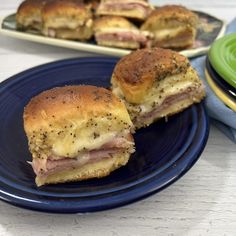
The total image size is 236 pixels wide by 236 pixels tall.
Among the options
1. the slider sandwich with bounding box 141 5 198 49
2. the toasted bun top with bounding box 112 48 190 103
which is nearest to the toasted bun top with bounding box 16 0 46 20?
the slider sandwich with bounding box 141 5 198 49

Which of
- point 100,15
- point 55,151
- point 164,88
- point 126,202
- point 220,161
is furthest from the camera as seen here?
point 100,15

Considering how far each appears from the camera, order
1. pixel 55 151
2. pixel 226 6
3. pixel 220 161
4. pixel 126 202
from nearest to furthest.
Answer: pixel 126 202, pixel 55 151, pixel 220 161, pixel 226 6

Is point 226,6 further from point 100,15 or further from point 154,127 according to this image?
point 154,127

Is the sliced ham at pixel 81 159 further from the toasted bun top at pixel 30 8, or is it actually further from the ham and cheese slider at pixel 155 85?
the toasted bun top at pixel 30 8

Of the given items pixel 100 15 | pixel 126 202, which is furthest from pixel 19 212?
pixel 100 15

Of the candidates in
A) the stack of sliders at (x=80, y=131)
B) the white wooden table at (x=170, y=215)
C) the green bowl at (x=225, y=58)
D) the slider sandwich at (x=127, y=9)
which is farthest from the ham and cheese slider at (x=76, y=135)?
the slider sandwich at (x=127, y=9)

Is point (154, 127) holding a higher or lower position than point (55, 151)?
lower

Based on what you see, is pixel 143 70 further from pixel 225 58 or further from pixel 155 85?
pixel 225 58
